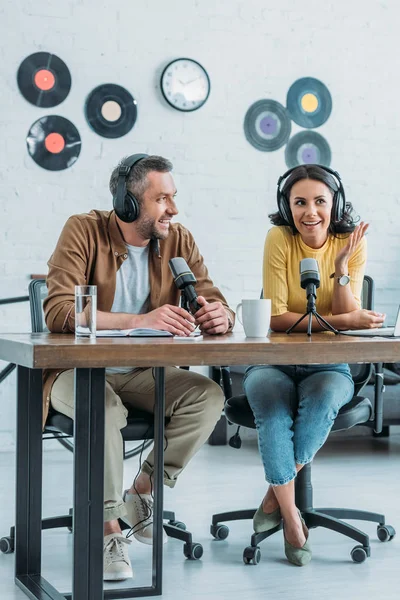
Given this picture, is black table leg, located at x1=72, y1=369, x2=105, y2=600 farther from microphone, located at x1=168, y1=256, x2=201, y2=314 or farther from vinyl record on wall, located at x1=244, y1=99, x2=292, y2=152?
vinyl record on wall, located at x1=244, y1=99, x2=292, y2=152

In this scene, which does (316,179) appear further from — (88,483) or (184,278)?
(88,483)

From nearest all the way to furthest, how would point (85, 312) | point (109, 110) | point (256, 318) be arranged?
1. point (85, 312)
2. point (256, 318)
3. point (109, 110)

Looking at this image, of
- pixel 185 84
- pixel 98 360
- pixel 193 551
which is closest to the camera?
pixel 98 360

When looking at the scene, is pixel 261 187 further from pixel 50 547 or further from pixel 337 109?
pixel 50 547

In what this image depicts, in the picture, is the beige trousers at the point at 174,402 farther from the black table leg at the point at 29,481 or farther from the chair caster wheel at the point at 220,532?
the chair caster wheel at the point at 220,532

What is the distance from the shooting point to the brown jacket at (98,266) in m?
2.14

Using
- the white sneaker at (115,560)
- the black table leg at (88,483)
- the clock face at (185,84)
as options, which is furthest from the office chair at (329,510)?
the clock face at (185,84)

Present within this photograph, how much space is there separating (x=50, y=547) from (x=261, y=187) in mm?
2507

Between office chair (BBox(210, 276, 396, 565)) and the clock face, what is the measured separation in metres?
2.19

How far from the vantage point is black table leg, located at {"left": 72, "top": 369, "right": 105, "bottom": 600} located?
165 centimetres

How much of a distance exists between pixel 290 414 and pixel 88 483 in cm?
74

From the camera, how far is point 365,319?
2.23 meters

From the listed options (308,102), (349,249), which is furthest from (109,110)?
(349,249)

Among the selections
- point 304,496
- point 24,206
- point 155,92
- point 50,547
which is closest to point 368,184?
point 155,92
